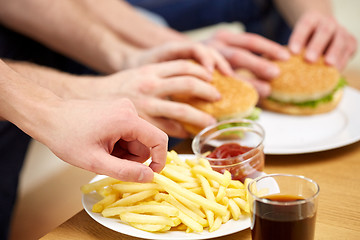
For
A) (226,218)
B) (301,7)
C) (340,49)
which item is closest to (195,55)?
(340,49)

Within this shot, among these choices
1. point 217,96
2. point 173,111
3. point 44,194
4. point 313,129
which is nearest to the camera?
point 173,111

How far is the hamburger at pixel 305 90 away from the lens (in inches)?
80.4

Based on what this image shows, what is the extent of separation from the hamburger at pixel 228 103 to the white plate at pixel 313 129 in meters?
0.14

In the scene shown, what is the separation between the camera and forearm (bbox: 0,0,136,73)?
2246mm

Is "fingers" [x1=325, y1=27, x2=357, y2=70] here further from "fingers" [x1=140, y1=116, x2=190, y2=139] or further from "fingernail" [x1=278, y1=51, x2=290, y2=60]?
→ "fingers" [x1=140, y1=116, x2=190, y2=139]

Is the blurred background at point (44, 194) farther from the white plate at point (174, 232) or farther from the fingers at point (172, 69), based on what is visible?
the white plate at point (174, 232)

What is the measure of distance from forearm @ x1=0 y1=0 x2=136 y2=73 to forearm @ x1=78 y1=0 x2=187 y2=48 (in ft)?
0.17

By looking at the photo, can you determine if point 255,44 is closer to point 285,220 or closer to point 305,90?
point 305,90

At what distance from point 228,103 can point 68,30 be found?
1.03m

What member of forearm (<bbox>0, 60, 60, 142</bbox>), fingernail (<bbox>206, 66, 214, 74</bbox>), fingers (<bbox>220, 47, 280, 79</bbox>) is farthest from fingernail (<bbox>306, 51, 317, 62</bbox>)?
forearm (<bbox>0, 60, 60, 142</bbox>)

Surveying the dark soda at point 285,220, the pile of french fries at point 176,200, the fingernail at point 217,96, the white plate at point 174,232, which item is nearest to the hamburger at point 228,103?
the fingernail at point 217,96

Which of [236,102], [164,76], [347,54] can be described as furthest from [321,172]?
[347,54]

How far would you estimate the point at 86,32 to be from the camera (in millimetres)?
2395

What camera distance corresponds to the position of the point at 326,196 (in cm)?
137
